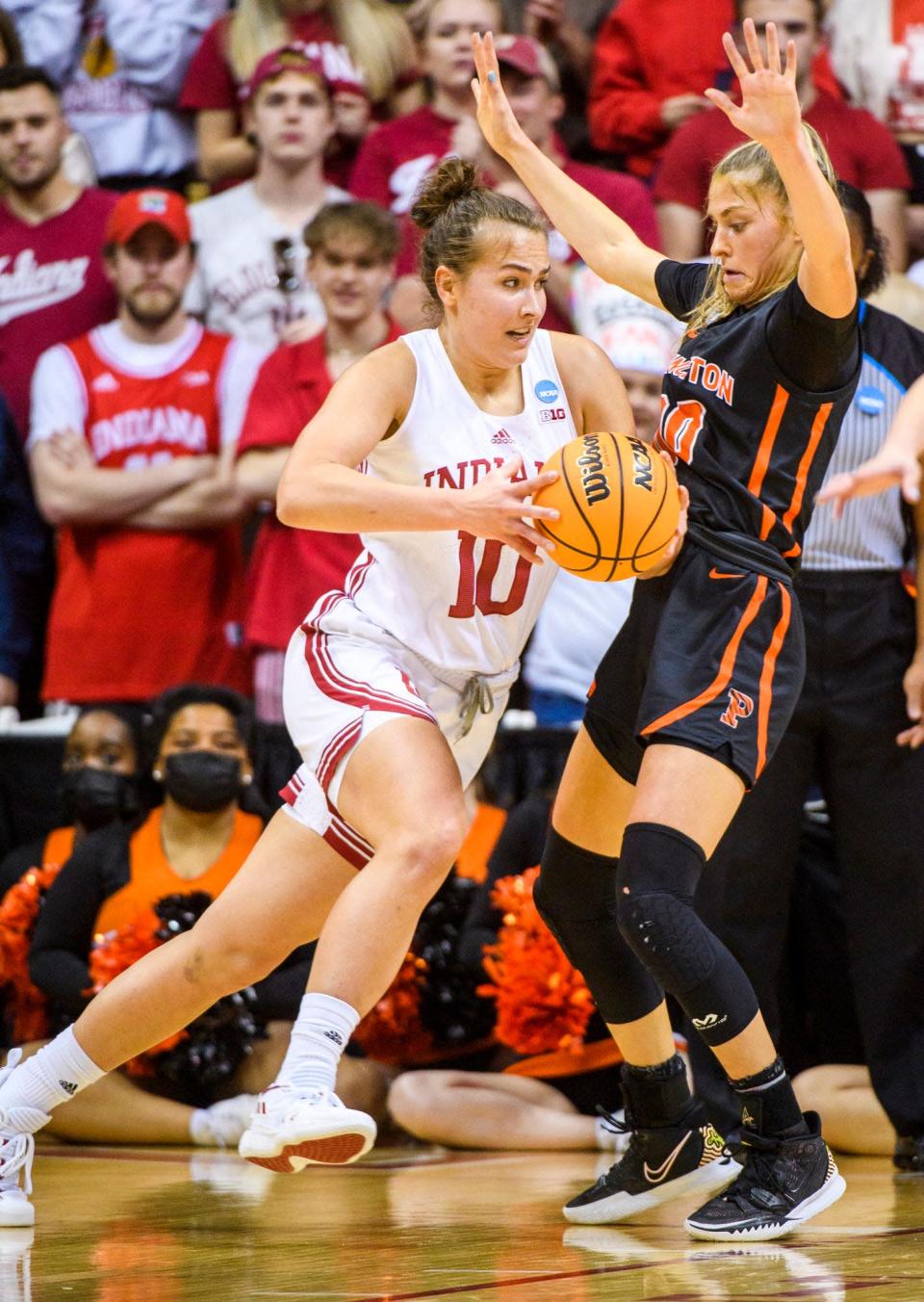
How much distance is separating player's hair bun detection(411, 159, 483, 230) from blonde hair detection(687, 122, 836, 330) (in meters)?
0.56

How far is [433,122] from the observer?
25.8 ft

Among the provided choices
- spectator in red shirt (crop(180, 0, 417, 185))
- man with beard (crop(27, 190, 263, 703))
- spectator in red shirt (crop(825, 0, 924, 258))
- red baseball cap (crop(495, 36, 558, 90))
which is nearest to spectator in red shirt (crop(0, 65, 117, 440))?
man with beard (crop(27, 190, 263, 703))

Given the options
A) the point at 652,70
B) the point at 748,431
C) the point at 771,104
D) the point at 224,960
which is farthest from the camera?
the point at 652,70

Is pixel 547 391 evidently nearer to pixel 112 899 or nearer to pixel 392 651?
pixel 392 651

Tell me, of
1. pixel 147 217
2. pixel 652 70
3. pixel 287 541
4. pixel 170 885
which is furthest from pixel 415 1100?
pixel 652 70

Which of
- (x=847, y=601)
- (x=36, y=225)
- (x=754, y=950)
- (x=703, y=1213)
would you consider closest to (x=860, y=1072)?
(x=754, y=950)

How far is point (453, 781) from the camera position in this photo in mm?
3742

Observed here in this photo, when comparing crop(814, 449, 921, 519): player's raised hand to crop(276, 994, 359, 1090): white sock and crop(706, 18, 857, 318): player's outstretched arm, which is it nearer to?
crop(706, 18, 857, 318): player's outstretched arm

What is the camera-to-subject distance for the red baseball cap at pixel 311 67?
7.82 metres

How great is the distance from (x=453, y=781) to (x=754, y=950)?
1.65 meters

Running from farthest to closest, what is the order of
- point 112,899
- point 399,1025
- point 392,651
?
1. point 112,899
2. point 399,1025
3. point 392,651

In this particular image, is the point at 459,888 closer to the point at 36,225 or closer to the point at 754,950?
the point at 754,950

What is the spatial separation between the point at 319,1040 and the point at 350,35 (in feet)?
18.8

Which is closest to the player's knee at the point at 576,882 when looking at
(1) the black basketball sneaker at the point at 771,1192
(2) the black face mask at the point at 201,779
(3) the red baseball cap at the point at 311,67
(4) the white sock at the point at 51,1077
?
(1) the black basketball sneaker at the point at 771,1192
